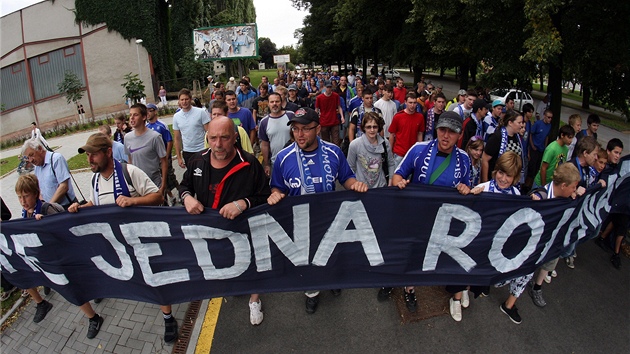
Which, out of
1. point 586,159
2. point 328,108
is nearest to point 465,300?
point 586,159

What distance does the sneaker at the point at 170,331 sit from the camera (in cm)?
365

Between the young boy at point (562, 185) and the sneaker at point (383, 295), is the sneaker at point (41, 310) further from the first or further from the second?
the young boy at point (562, 185)

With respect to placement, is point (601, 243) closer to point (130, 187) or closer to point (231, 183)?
point (231, 183)

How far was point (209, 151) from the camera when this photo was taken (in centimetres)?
337

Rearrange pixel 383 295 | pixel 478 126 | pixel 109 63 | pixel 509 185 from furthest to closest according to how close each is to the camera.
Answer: pixel 109 63 < pixel 478 126 < pixel 383 295 < pixel 509 185

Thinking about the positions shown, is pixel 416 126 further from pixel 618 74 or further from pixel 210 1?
pixel 210 1

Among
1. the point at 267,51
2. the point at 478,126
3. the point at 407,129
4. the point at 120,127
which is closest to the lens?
the point at 407,129

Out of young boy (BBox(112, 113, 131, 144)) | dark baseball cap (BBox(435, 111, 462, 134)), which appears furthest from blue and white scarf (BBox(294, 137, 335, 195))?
young boy (BBox(112, 113, 131, 144))

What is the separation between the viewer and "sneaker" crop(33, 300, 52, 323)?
13.6 ft

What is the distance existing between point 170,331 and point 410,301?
2600 mm

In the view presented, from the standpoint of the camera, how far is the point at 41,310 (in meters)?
4.19

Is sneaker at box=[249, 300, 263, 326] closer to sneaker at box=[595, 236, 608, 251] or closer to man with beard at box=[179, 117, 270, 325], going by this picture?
man with beard at box=[179, 117, 270, 325]

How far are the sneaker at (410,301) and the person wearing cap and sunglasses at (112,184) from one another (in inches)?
99.6

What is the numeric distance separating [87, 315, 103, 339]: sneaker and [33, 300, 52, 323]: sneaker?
750 mm
